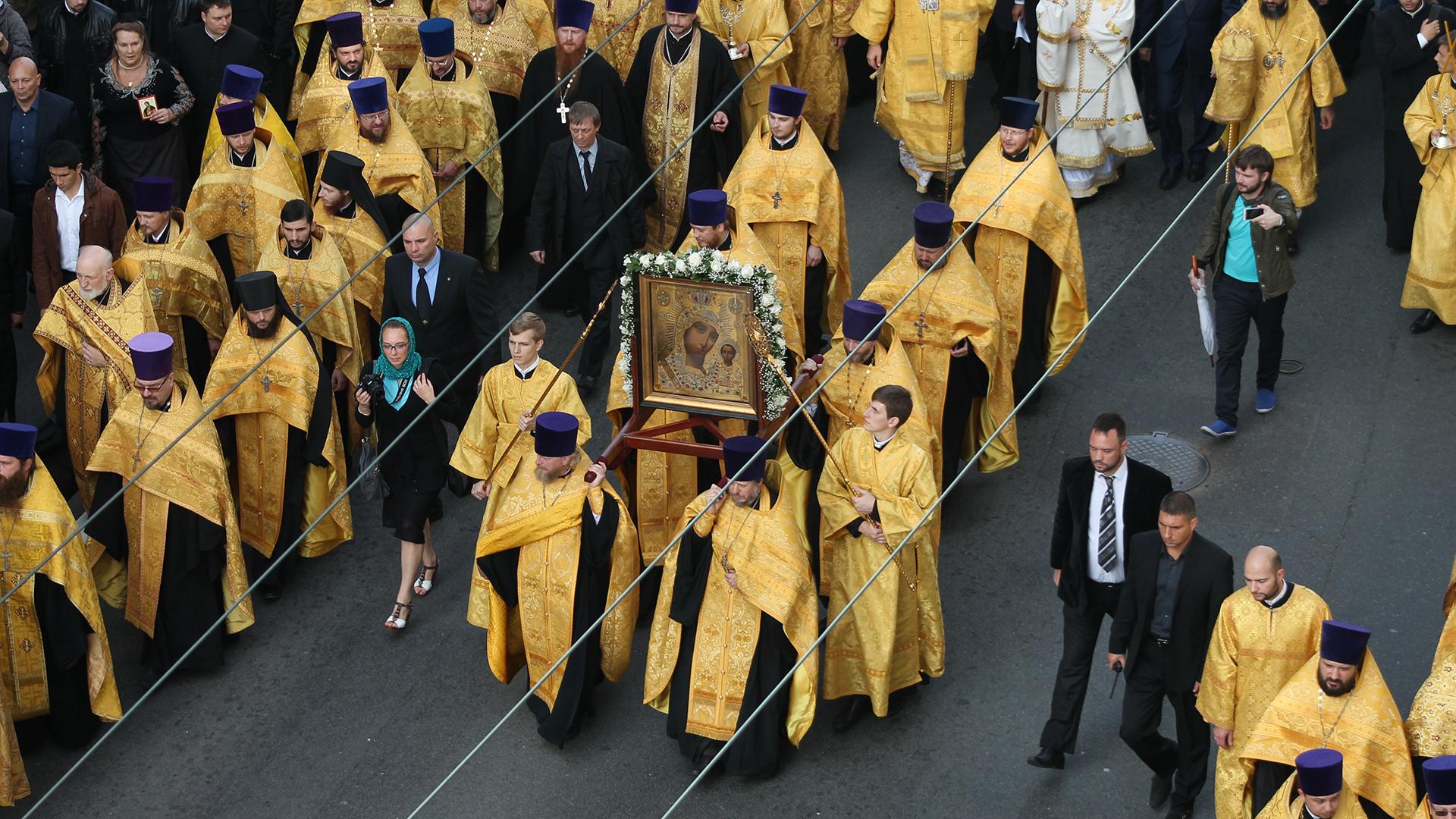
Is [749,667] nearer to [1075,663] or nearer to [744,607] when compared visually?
[744,607]

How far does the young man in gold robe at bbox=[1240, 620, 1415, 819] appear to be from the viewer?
9500 millimetres

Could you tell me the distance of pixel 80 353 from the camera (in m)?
12.8

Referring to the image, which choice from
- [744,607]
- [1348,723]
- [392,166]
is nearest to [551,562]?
[744,607]

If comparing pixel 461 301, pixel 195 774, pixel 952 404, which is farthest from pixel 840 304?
pixel 195 774

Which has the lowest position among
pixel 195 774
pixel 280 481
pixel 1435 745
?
pixel 195 774

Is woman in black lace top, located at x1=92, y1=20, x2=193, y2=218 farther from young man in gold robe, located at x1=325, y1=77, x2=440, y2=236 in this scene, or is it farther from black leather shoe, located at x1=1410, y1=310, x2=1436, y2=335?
black leather shoe, located at x1=1410, y1=310, x2=1436, y2=335

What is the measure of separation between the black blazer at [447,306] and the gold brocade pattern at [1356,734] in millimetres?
5038

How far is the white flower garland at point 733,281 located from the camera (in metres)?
11.6

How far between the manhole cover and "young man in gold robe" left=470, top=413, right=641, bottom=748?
3066mm

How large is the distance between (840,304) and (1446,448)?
3355 mm

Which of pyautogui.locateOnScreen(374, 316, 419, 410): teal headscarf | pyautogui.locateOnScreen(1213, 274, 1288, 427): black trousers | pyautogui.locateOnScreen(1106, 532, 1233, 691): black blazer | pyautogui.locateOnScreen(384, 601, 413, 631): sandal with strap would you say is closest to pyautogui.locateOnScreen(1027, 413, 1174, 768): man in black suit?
pyautogui.locateOnScreen(1106, 532, 1233, 691): black blazer

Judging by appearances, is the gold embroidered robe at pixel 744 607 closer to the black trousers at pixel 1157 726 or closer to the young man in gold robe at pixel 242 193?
the black trousers at pixel 1157 726

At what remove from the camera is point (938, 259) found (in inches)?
494

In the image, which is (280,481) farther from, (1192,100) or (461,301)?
(1192,100)
